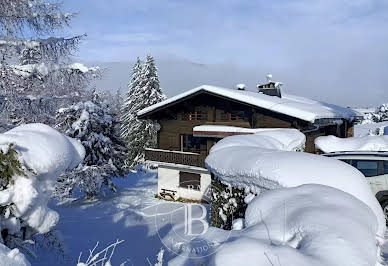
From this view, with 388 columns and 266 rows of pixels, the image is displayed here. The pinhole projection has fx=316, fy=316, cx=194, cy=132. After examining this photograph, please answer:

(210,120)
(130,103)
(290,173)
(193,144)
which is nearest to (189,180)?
(193,144)

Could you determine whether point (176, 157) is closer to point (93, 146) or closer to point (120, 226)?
point (93, 146)

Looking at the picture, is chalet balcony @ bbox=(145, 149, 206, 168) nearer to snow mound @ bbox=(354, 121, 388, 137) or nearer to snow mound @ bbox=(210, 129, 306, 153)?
snow mound @ bbox=(210, 129, 306, 153)

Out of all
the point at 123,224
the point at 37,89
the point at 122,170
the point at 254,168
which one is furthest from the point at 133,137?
the point at 254,168

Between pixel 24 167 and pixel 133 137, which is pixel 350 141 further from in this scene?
pixel 133 137

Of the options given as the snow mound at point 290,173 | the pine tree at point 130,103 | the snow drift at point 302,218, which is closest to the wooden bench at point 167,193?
the snow mound at point 290,173

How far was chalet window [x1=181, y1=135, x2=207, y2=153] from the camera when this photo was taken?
2006 centimetres

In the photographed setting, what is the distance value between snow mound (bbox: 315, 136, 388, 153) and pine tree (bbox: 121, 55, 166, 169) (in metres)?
21.5

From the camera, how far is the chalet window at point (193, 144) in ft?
65.8

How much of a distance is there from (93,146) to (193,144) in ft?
22.0

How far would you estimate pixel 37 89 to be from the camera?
7711 mm

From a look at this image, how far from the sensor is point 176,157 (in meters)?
19.8

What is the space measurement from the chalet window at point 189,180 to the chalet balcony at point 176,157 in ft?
4.84

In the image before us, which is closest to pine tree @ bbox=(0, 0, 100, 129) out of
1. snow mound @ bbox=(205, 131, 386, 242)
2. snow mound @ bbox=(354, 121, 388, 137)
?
snow mound @ bbox=(205, 131, 386, 242)

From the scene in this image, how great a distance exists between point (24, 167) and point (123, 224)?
11.4 metres
